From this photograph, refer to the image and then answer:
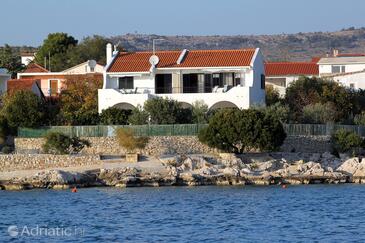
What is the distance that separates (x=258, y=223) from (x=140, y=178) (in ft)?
55.4

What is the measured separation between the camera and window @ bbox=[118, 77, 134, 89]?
259ft

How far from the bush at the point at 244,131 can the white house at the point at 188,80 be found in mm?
6350

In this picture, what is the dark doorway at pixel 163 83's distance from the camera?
78.5 metres

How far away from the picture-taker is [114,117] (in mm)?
73938

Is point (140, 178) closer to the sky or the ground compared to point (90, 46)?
closer to the ground

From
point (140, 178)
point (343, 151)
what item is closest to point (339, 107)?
point (343, 151)

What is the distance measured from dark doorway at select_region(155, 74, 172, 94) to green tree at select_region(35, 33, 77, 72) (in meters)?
40.6

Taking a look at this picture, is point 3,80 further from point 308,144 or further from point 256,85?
point 308,144

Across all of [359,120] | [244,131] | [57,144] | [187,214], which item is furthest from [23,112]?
[187,214]

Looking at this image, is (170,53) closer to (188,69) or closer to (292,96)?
(188,69)

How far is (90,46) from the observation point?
5030 inches

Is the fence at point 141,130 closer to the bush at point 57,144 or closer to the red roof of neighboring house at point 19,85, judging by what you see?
the bush at point 57,144

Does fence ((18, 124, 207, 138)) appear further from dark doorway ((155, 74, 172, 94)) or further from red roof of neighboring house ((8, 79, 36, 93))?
red roof of neighboring house ((8, 79, 36, 93))

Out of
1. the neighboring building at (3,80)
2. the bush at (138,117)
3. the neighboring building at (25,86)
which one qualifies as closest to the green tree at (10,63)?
the neighboring building at (3,80)
